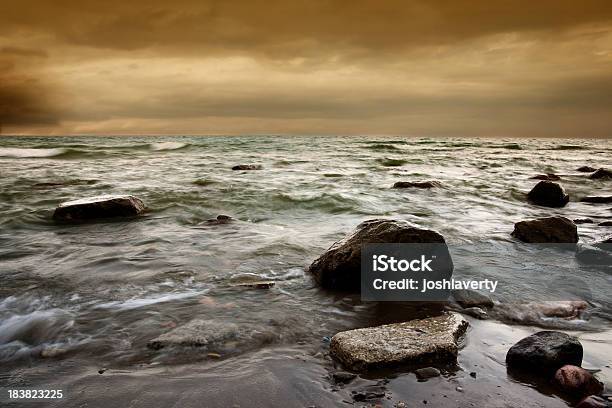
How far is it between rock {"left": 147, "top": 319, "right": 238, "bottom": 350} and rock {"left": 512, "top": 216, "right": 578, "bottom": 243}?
15.7ft

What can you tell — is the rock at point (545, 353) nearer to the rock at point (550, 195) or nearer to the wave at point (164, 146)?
the rock at point (550, 195)

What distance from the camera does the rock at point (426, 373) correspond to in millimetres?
2605

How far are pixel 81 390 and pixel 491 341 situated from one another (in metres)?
2.70

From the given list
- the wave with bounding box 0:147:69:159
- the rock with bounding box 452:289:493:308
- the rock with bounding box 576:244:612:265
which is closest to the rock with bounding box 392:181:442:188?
the rock with bounding box 576:244:612:265

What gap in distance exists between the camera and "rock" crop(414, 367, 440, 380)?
2605mm

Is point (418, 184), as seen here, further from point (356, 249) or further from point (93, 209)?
point (356, 249)

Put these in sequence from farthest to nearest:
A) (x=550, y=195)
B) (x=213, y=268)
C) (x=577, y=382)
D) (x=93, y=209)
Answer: (x=550, y=195), (x=93, y=209), (x=213, y=268), (x=577, y=382)

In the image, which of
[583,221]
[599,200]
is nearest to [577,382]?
[583,221]

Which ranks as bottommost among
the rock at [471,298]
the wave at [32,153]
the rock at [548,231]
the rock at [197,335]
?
the rock at [471,298]

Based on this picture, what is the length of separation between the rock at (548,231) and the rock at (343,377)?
470 centimetres

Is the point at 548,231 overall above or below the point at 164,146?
below

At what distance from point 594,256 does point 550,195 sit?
A: 18.3 feet

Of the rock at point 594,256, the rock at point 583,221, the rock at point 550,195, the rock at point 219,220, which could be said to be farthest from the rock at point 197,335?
→ the rock at point 550,195

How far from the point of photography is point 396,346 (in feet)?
9.23
